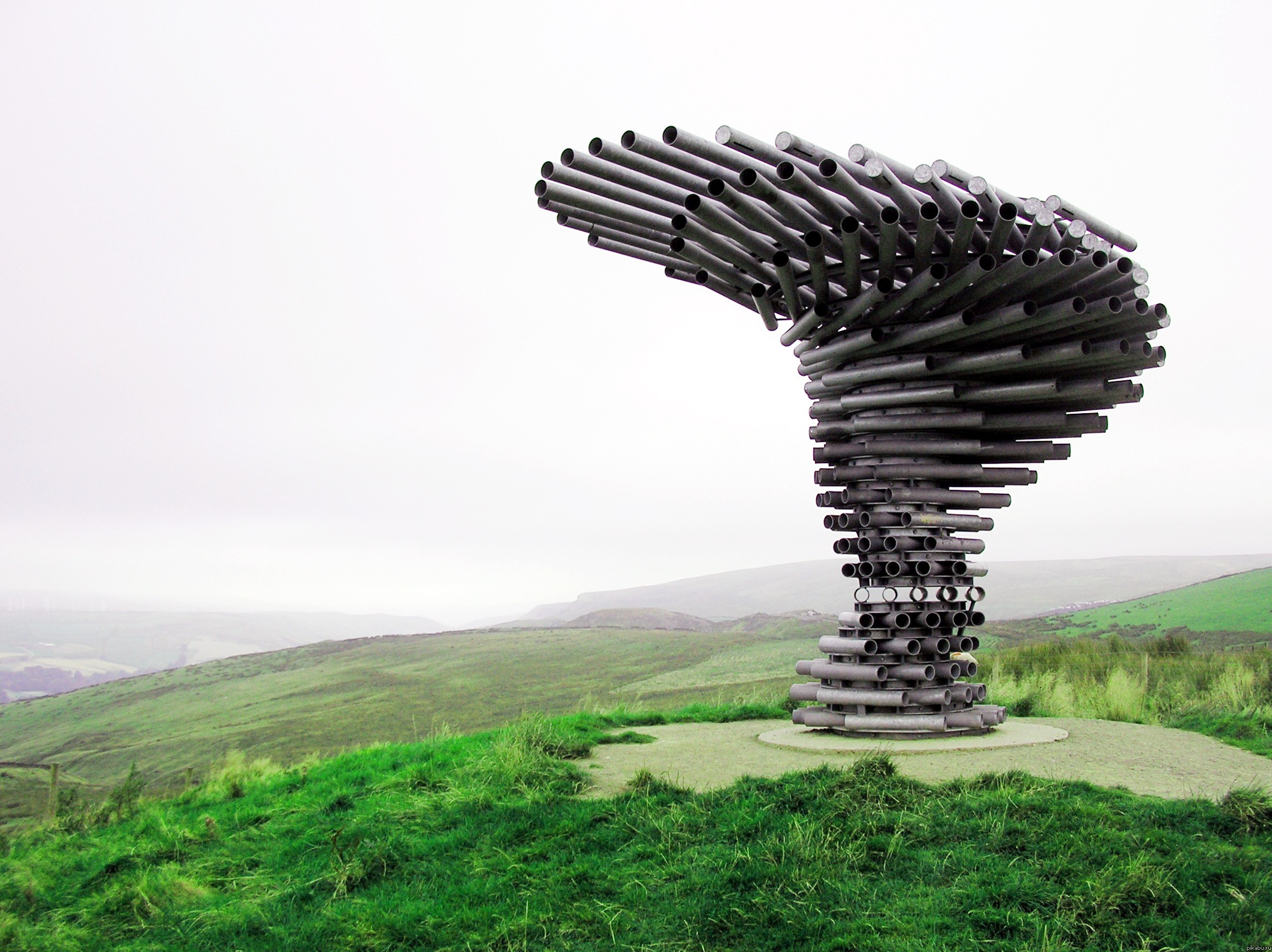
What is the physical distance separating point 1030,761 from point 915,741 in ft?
4.16

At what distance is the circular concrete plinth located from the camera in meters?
8.00

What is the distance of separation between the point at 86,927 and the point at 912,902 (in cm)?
577

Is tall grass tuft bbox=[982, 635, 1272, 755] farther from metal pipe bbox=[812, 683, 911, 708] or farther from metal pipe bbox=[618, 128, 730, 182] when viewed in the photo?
metal pipe bbox=[618, 128, 730, 182]

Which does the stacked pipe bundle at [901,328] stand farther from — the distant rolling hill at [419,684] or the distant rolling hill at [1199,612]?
the distant rolling hill at [1199,612]

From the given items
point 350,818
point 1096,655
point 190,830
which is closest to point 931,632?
point 350,818

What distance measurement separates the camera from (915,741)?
842 cm

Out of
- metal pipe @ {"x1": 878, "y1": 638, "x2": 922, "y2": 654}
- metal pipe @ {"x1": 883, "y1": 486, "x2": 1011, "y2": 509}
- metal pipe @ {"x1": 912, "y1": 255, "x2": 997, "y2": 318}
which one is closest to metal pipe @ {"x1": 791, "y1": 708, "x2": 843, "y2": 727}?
metal pipe @ {"x1": 878, "y1": 638, "x2": 922, "y2": 654}

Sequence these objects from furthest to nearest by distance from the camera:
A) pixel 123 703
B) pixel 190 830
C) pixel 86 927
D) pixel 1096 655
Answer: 1. pixel 123 703
2. pixel 1096 655
3. pixel 190 830
4. pixel 86 927

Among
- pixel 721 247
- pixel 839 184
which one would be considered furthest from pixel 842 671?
pixel 839 184

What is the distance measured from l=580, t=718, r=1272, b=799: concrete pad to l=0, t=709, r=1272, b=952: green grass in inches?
19.9

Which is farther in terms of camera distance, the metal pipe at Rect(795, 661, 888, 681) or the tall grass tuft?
the tall grass tuft

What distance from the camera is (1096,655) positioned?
18.1 metres

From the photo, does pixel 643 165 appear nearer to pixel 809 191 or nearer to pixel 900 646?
pixel 809 191

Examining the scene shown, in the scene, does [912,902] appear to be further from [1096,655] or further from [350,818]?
[1096,655]
